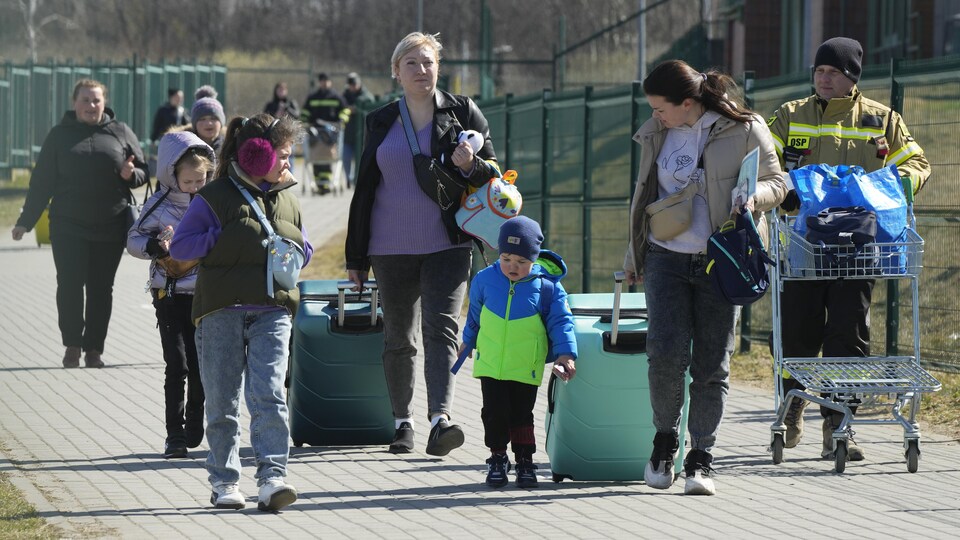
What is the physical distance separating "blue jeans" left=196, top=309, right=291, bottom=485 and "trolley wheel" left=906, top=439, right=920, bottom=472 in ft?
10.1

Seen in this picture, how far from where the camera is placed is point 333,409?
8.55m

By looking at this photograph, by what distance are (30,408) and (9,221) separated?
9.75 meters

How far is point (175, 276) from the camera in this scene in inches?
334

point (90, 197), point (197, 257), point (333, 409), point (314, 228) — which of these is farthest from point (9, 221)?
point (197, 257)

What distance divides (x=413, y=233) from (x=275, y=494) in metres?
1.87

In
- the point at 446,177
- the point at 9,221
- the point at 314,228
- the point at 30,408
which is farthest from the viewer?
the point at 314,228

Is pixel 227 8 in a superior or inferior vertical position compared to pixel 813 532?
superior

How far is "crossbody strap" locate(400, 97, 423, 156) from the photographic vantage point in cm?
820

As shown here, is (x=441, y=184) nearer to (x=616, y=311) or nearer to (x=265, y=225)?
(x=616, y=311)

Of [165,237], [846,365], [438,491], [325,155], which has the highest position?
[325,155]

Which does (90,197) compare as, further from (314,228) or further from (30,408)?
(314,228)

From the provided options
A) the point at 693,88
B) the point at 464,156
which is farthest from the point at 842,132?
the point at 464,156

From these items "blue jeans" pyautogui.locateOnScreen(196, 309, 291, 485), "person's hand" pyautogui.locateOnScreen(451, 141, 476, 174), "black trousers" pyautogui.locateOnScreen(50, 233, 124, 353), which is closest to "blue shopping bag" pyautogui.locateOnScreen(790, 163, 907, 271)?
"person's hand" pyautogui.locateOnScreen(451, 141, 476, 174)

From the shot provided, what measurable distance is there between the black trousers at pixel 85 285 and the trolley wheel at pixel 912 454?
6132 millimetres
